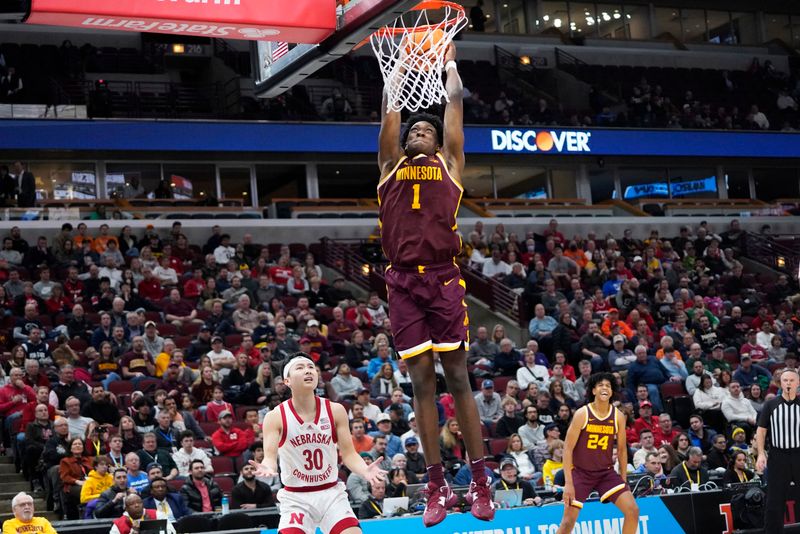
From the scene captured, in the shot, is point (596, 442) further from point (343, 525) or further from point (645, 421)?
point (645, 421)

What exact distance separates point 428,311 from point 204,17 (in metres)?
2.52

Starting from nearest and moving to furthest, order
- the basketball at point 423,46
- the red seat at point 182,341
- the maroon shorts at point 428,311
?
the maroon shorts at point 428,311, the basketball at point 423,46, the red seat at point 182,341

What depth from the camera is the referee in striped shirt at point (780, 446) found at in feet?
37.1

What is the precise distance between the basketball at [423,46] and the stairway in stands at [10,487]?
8452 millimetres

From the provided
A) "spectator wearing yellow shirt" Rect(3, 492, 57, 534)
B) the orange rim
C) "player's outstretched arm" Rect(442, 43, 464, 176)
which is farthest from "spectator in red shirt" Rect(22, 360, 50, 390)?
→ "player's outstretched arm" Rect(442, 43, 464, 176)

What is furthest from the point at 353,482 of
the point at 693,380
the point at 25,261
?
the point at 25,261

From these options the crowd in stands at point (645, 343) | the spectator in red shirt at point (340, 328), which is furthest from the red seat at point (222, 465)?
the spectator in red shirt at point (340, 328)

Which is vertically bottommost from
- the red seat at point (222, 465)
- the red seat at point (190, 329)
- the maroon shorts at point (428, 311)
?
the red seat at point (222, 465)

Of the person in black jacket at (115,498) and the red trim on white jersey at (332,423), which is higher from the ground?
the red trim on white jersey at (332,423)

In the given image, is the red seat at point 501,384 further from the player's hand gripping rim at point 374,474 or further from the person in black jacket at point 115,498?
the player's hand gripping rim at point 374,474

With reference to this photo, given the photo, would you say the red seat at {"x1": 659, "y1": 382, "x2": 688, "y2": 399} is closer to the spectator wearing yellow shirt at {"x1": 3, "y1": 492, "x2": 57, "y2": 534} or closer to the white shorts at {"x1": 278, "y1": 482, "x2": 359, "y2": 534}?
the spectator wearing yellow shirt at {"x1": 3, "y1": 492, "x2": 57, "y2": 534}

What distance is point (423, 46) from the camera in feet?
24.0

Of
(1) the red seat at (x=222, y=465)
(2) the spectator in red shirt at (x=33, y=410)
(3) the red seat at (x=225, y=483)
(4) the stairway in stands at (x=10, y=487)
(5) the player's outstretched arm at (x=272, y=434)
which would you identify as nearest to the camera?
(5) the player's outstretched arm at (x=272, y=434)

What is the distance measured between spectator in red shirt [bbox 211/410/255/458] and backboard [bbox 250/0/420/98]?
6308mm
